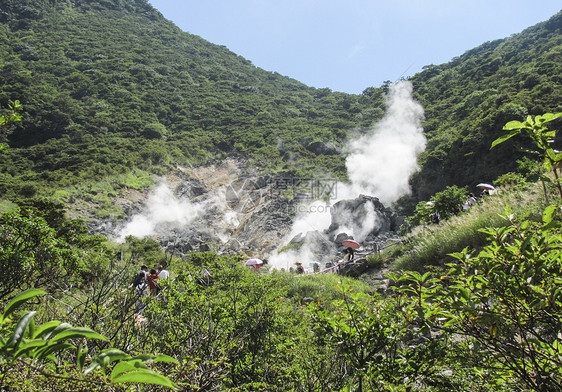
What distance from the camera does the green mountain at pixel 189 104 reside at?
2478 centimetres

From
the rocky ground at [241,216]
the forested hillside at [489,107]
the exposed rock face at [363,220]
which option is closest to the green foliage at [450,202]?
the forested hillside at [489,107]

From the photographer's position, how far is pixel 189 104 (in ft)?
176

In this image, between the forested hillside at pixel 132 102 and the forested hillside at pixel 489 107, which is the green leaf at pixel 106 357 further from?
the forested hillside at pixel 132 102

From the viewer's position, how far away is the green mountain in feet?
81.3

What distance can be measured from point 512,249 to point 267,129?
47843mm

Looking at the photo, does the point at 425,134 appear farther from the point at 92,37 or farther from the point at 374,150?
the point at 92,37

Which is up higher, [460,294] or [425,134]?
[425,134]

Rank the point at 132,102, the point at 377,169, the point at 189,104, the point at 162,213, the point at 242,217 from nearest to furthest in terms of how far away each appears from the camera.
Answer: the point at 162,213, the point at 242,217, the point at 377,169, the point at 132,102, the point at 189,104

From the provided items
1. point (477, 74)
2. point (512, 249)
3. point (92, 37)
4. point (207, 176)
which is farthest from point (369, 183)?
point (92, 37)

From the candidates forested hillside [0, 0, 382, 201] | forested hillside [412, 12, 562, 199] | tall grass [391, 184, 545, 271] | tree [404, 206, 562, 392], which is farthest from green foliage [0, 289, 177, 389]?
forested hillside [0, 0, 382, 201]

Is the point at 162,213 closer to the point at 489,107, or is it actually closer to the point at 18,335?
the point at 489,107

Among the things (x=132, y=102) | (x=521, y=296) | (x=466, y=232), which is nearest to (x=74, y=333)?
(x=521, y=296)

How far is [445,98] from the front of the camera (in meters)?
41.2

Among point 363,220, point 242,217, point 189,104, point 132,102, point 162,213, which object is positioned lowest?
point 363,220
